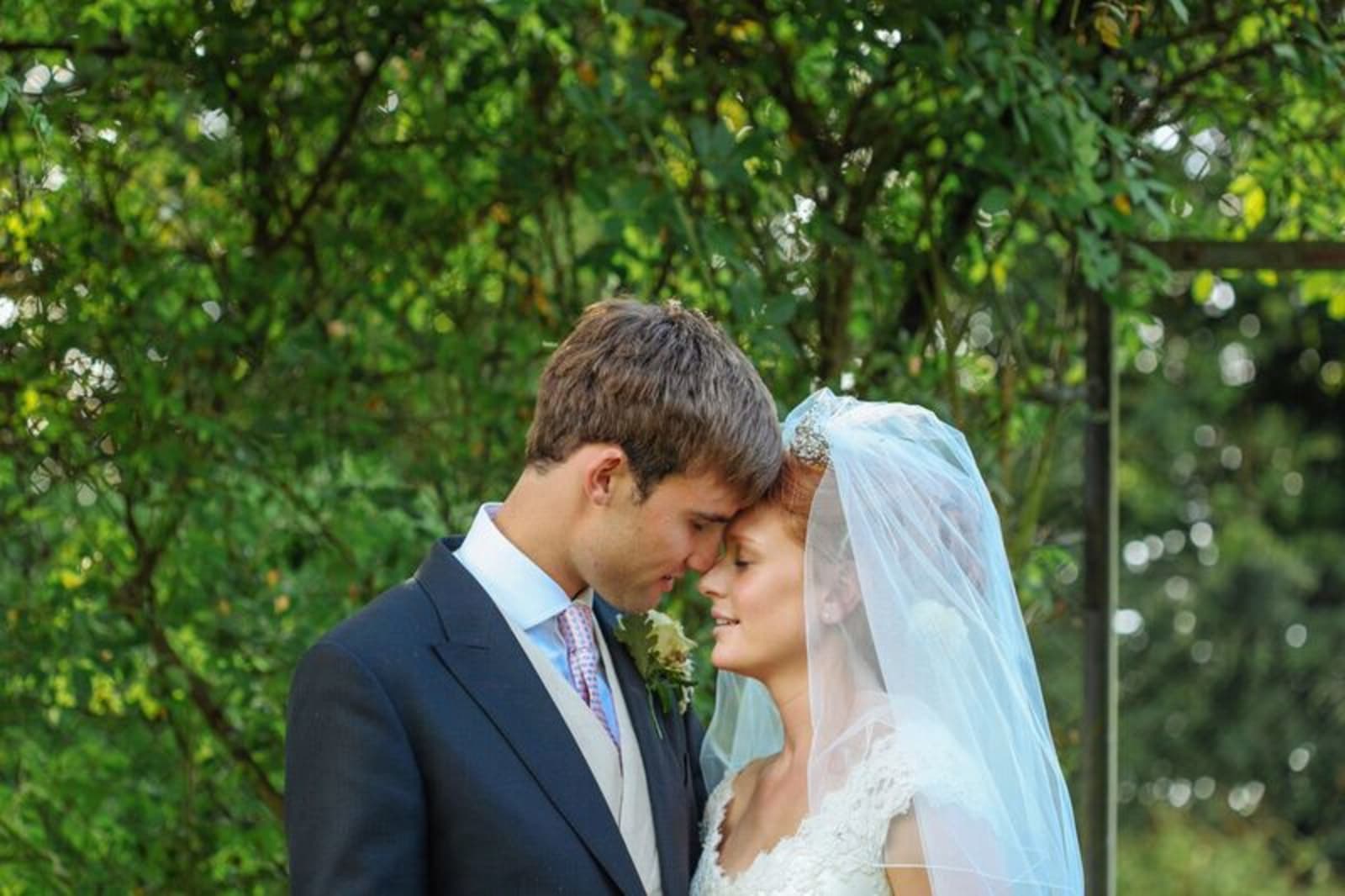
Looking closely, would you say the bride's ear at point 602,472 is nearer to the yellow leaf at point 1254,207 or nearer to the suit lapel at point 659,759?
the suit lapel at point 659,759

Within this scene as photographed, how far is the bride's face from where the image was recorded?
3.30m

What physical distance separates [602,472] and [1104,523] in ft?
7.33

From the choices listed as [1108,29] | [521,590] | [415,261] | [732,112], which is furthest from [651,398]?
[415,261]

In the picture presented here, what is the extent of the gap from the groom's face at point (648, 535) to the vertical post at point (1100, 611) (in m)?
2.00

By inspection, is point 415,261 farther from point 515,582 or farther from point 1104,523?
point 515,582

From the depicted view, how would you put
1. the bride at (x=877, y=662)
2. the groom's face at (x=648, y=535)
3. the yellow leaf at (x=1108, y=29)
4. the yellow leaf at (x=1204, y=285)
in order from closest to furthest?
1. the groom's face at (x=648, y=535)
2. the bride at (x=877, y=662)
3. the yellow leaf at (x=1108, y=29)
4. the yellow leaf at (x=1204, y=285)

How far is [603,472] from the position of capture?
9.98 feet

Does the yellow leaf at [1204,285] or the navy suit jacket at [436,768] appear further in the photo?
the yellow leaf at [1204,285]

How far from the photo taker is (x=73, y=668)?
175 inches

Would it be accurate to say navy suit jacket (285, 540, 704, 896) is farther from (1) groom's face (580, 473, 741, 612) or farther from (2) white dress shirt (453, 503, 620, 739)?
(1) groom's face (580, 473, 741, 612)

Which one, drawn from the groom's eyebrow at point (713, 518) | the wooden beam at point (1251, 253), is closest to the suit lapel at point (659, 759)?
the groom's eyebrow at point (713, 518)

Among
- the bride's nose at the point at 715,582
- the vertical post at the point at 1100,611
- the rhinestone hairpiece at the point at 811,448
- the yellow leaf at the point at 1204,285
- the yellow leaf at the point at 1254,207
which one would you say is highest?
Result: the yellow leaf at the point at 1254,207

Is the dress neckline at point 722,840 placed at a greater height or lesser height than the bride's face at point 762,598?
lesser

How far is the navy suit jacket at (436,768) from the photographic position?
9.17 feet
